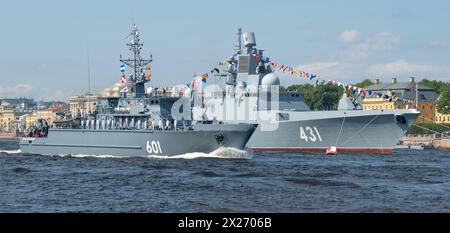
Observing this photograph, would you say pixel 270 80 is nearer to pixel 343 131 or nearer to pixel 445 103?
pixel 343 131

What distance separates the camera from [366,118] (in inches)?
2334

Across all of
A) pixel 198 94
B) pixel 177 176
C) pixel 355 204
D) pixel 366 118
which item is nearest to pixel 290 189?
pixel 355 204

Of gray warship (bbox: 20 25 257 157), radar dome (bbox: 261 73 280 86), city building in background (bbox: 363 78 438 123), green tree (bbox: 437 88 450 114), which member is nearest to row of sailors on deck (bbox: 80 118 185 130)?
gray warship (bbox: 20 25 257 157)

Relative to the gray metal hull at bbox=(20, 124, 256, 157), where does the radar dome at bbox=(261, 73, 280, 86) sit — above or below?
above

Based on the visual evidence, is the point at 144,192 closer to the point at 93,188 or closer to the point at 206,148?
the point at 93,188

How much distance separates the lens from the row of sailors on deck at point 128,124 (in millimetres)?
48938

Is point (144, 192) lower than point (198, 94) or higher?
lower

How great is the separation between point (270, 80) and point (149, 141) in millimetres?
24769

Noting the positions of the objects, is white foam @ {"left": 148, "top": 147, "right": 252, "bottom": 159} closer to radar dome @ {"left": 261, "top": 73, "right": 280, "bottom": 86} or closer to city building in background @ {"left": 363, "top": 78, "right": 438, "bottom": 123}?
radar dome @ {"left": 261, "top": 73, "right": 280, "bottom": 86}

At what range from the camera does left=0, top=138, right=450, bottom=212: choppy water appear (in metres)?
24.2

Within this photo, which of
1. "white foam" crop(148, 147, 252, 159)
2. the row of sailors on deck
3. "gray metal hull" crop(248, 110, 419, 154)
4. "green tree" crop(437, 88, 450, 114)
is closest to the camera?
"white foam" crop(148, 147, 252, 159)

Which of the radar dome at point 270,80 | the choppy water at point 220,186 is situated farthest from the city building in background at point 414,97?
the choppy water at point 220,186
